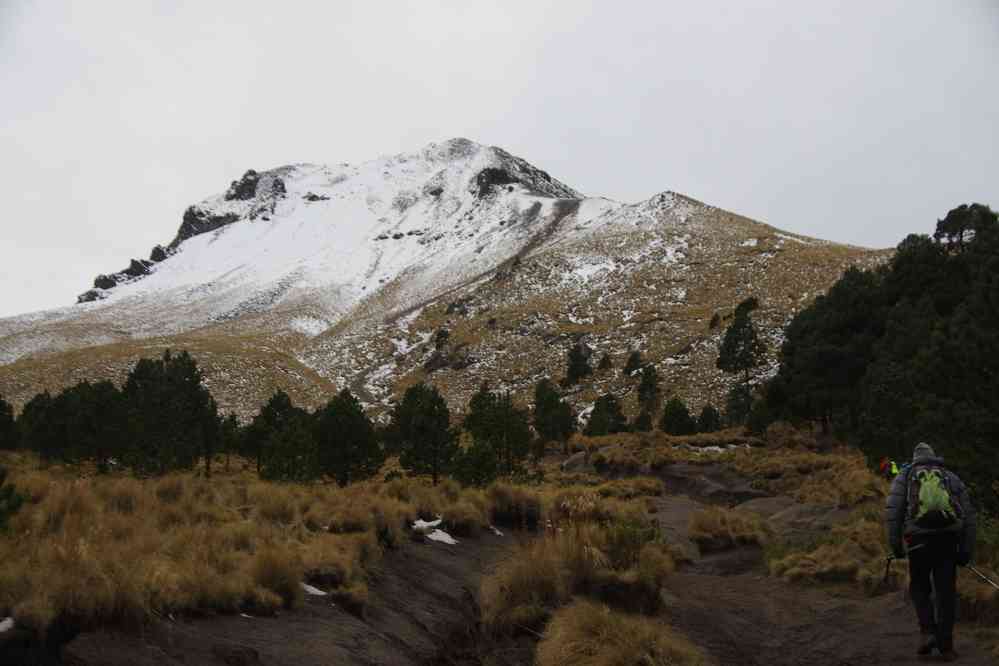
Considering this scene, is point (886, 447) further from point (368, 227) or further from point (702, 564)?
point (368, 227)

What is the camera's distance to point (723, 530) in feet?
54.6

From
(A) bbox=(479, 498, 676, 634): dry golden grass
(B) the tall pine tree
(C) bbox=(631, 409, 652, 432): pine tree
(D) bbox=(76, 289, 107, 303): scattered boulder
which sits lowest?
(C) bbox=(631, 409, 652, 432): pine tree

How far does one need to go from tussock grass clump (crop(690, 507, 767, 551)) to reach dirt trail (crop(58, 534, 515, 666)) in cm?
699

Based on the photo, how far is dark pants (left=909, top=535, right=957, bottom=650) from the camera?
6918 millimetres

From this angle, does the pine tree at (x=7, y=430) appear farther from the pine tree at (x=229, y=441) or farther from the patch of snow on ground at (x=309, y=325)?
the patch of snow on ground at (x=309, y=325)

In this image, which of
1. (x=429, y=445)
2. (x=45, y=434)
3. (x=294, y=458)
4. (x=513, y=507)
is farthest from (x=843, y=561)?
(x=45, y=434)

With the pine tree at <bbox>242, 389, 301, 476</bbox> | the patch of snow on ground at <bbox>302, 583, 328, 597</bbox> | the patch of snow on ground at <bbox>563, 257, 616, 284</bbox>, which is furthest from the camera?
the patch of snow on ground at <bbox>563, 257, 616, 284</bbox>

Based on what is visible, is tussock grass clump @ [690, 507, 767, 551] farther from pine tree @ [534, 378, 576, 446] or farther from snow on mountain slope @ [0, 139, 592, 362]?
snow on mountain slope @ [0, 139, 592, 362]

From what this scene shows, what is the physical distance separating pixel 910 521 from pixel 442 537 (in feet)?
25.2

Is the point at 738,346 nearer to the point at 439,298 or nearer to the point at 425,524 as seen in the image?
the point at 425,524

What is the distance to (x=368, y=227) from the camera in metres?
185

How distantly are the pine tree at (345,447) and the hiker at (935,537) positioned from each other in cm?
2654

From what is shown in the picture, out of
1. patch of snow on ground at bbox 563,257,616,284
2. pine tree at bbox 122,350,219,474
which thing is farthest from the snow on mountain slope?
pine tree at bbox 122,350,219,474

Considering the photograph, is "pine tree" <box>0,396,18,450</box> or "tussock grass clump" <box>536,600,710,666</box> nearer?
"tussock grass clump" <box>536,600,710,666</box>
